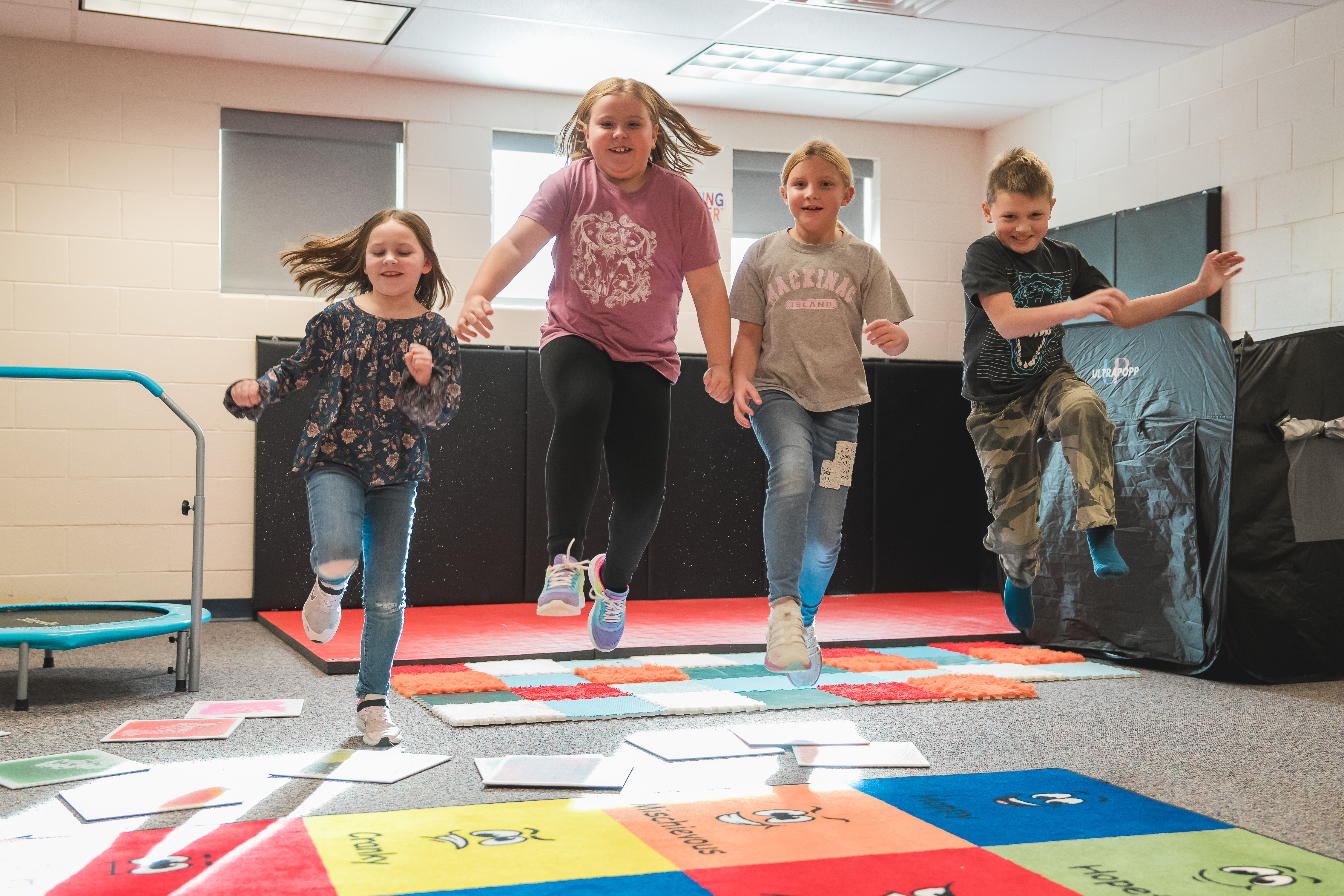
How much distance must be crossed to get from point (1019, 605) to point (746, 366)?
1.15 metres

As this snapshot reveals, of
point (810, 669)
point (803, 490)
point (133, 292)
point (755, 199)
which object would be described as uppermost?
point (755, 199)

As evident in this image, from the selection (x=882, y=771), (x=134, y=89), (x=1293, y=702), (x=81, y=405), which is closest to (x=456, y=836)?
(x=882, y=771)

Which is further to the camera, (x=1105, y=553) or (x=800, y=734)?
(x=800, y=734)

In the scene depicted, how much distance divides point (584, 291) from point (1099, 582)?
3.02 meters

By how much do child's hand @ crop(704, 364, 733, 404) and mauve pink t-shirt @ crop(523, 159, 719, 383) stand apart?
0.31 feet

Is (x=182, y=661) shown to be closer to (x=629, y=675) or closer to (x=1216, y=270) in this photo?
(x=629, y=675)

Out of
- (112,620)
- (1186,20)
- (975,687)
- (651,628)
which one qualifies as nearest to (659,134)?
(975,687)

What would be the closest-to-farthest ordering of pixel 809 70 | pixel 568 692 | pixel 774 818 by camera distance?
pixel 774 818 → pixel 568 692 → pixel 809 70

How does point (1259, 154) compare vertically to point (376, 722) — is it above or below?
above

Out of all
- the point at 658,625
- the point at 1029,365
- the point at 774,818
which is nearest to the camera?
the point at 774,818

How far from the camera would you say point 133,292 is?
5.77m

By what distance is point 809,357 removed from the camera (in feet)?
9.78

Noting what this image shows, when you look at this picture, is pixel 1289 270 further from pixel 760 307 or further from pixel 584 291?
pixel 584 291

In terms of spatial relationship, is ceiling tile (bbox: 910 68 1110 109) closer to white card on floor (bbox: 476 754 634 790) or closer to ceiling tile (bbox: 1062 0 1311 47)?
ceiling tile (bbox: 1062 0 1311 47)
